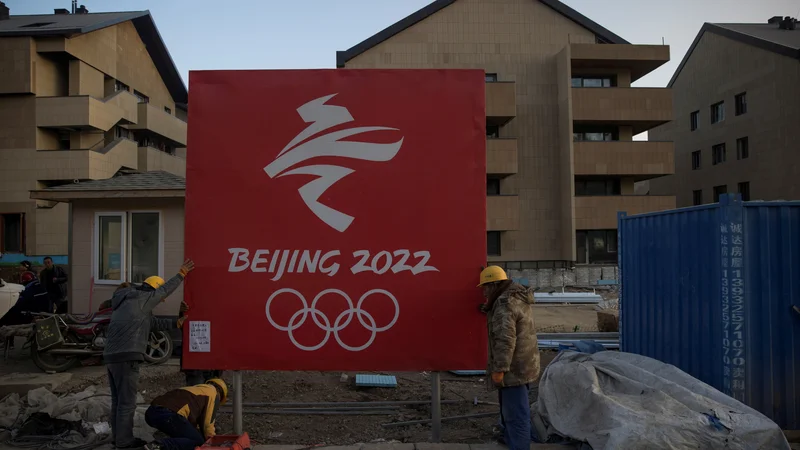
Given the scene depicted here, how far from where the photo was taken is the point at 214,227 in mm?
5855

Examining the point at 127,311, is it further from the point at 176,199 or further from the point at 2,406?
the point at 176,199

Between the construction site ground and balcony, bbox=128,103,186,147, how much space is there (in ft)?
69.1

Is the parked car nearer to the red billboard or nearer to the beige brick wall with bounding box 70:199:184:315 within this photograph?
the beige brick wall with bounding box 70:199:184:315

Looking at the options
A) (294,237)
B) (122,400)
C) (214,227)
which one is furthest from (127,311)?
(294,237)

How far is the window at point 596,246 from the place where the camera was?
27266mm

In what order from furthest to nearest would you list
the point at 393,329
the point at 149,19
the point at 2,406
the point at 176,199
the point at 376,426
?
the point at 149,19, the point at 176,199, the point at 2,406, the point at 376,426, the point at 393,329

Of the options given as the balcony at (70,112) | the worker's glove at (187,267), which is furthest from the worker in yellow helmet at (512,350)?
the balcony at (70,112)

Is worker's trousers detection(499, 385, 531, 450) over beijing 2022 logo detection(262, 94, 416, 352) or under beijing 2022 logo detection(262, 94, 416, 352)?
under

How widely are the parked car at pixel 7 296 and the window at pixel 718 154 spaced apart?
3402 cm

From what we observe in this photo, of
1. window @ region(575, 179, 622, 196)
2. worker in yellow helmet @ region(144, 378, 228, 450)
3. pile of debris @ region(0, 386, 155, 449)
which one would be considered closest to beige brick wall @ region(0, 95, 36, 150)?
pile of debris @ region(0, 386, 155, 449)

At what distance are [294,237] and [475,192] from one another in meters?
1.97

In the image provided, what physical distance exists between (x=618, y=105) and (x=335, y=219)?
79.3 ft

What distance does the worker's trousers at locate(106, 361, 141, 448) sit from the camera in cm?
595

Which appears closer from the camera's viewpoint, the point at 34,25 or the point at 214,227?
the point at 214,227
